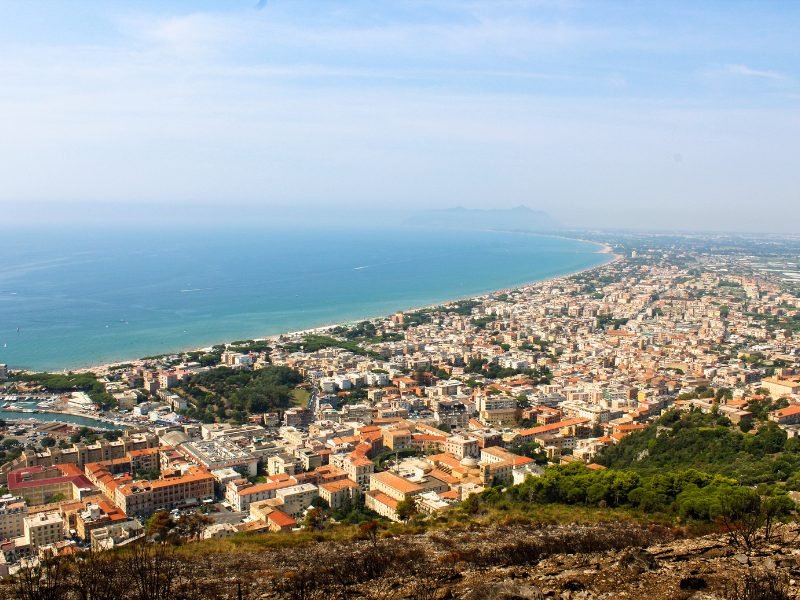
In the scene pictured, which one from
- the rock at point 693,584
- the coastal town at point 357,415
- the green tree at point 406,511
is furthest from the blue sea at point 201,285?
the rock at point 693,584

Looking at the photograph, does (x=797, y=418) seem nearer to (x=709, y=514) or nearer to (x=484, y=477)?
(x=484, y=477)

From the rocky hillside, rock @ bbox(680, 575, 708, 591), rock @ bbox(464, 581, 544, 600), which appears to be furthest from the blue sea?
rock @ bbox(680, 575, 708, 591)

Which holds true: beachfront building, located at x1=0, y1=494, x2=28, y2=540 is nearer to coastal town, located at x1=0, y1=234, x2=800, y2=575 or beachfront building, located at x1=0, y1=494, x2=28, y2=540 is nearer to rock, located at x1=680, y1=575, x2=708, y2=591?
coastal town, located at x1=0, y1=234, x2=800, y2=575

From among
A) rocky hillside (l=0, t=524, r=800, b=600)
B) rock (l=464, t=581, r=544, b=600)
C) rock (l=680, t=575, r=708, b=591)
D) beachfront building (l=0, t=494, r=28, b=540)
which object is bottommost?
beachfront building (l=0, t=494, r=28, b=540)

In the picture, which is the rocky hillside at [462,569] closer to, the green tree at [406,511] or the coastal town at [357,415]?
the coastal town at [357,415]

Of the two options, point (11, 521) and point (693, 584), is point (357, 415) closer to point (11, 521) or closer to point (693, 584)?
point (11, 521)

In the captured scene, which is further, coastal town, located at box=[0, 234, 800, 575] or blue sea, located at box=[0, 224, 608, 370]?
blue sea, located at box=[0, 224, 608, 370]

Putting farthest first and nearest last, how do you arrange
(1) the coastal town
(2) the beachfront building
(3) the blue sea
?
(3) the blue sea
(1) the coastal town
(2) the beachfront building

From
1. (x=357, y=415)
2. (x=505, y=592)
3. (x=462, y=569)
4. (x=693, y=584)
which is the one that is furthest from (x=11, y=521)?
(x=693, y=584)
